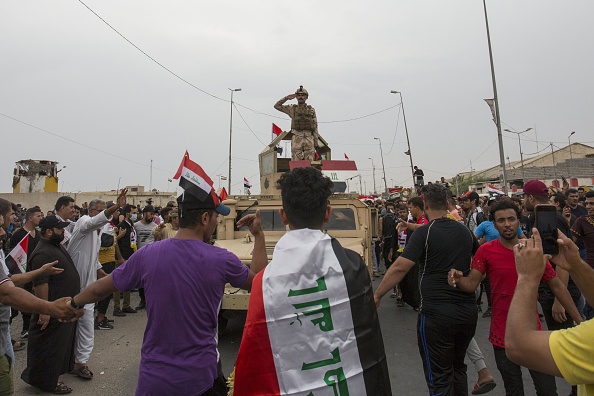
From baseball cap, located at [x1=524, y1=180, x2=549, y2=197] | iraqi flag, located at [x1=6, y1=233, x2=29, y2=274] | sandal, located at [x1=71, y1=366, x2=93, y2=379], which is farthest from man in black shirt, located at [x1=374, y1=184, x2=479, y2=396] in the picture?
iraqi flag, located at [x1=6, y1=233, x2=29, y2=274]

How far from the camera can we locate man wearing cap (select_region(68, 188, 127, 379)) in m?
4.20

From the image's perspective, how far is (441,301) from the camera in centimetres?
287

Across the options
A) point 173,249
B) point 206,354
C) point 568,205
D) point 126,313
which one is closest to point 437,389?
point 206,354

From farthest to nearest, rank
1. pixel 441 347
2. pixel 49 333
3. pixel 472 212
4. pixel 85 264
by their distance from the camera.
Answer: pixel 472 212, pixel 85 264, pixel 49 333, pixel 441 347

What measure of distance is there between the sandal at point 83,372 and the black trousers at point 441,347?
131 inches

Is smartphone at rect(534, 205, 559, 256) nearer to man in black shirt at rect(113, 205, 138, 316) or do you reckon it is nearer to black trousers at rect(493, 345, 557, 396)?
black trousers at rect(493, 345, 557, 396)

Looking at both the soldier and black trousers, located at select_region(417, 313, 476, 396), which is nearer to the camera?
black trousers, located at select_region(417, 313, 476, 396)

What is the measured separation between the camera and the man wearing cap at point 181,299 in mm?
1831

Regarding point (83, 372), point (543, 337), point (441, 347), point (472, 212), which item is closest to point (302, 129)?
point (472, 212)

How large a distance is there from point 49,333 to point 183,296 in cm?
268

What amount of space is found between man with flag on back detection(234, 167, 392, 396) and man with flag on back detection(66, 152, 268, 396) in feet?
1.54

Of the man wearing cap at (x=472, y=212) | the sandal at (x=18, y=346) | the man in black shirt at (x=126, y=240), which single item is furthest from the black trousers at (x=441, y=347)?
the man in black shirt at (x=126, y=240)

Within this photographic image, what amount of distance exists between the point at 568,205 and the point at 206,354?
577 cm

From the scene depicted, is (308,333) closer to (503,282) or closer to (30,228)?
(503,282)
